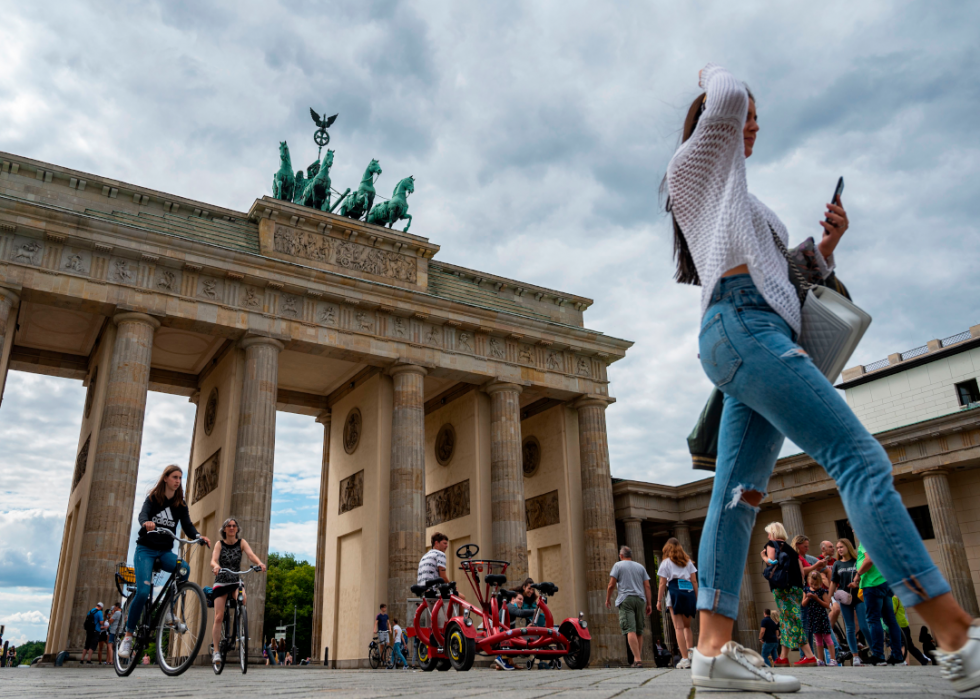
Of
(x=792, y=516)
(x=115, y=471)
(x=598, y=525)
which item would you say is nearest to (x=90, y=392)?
(x=115, y=471)

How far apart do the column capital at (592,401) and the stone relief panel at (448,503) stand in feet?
18.2

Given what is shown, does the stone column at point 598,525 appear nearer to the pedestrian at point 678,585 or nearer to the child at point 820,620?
the child at point 820,620

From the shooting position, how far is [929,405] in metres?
36.2

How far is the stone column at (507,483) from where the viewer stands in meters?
26.3

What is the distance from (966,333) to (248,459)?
32.4 m

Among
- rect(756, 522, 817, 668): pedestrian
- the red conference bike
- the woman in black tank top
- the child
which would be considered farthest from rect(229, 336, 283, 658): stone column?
rect(756, 522, 817, 668): pedestrian

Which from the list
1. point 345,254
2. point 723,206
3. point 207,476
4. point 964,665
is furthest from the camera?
point 345,254

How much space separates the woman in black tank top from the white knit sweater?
6.61 metres

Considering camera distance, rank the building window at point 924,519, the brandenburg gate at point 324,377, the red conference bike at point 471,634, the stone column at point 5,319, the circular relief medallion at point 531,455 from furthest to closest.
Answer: the circular relief medallion at point 531,455
the building window at point 924,519
the brandenburg gate at point 324,377
the stone column at point 5,319
the red conference bike at point 471,634

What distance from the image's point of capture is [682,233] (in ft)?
11.7

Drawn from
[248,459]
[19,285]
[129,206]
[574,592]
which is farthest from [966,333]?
[19,285]

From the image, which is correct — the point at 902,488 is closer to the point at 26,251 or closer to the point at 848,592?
the point at 848,592

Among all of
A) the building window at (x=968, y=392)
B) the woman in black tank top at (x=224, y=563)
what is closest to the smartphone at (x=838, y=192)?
the woman in black tank top at (x=224, y=563)

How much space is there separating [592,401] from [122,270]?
1739 cm
